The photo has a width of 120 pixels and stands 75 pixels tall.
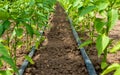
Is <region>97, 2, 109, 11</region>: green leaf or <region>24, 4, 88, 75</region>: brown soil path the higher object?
<region>97, 2, 109, 11</region>: green leaf

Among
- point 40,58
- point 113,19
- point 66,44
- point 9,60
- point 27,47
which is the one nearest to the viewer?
point 9,60

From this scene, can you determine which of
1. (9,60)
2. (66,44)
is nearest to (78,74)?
(66,44)

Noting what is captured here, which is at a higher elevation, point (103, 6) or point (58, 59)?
point (103, 6)

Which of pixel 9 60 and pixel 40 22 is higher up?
pixel 9 60

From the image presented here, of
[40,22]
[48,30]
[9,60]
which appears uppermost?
[9,60]

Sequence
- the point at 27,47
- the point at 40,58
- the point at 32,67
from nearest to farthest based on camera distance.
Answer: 1. the point at 32,67
2. the point at 40,58
3. the point at 27,47

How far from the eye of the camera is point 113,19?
2.36 metres

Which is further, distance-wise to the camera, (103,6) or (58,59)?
(58,59)

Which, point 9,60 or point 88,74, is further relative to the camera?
point 88,74

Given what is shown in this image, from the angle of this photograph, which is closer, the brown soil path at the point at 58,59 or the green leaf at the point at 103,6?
the green leaf at the point at 103,6

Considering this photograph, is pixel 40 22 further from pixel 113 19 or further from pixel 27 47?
pixel 113 19

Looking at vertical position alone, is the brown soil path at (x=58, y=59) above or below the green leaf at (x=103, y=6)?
below

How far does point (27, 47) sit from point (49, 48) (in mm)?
411

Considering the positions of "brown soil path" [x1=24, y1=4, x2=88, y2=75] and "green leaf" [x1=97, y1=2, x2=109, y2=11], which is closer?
"green leaf" [x1=97, y1=2, x2=109, y2=11]
